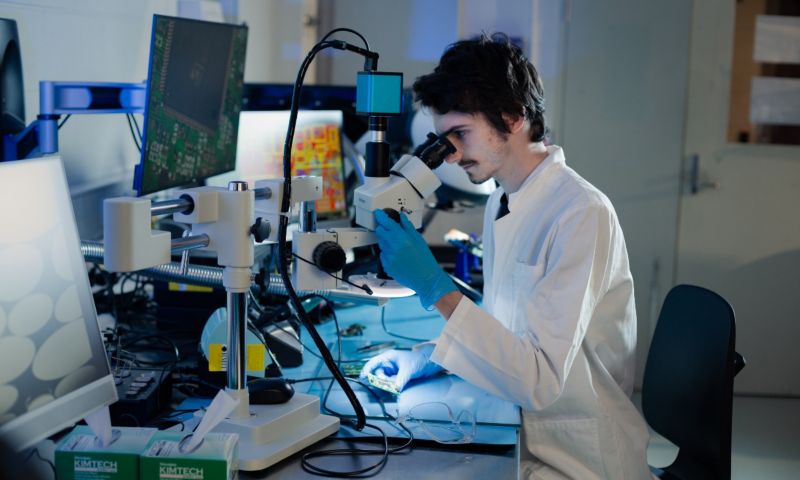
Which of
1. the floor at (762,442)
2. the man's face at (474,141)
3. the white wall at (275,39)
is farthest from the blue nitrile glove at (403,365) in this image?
the white wall at (275,39)

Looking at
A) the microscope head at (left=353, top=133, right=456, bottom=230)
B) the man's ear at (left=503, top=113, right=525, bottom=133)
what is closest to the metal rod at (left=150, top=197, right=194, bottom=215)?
the microscope head at (left=353, top=133, right=456, bottom=230)

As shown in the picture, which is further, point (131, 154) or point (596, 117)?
point (596, 117)

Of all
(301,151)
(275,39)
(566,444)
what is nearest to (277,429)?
(566,444)

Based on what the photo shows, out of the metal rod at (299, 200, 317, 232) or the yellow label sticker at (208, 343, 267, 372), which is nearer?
the metal rod at (299, 200, 317, 232)

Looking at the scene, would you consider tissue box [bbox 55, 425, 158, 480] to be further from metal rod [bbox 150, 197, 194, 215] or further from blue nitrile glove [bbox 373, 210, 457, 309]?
blue nitrile glove [bbox 373, 210, 457, 309]

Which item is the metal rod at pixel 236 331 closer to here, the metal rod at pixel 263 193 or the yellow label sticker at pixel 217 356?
the metal rod at pixel 263 193

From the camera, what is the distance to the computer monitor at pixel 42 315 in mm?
934

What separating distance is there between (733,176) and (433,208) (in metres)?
1.74

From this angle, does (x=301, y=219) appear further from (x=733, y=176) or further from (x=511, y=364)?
(x=733, y=176)

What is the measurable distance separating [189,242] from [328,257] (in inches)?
8.3

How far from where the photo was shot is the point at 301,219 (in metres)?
1.31

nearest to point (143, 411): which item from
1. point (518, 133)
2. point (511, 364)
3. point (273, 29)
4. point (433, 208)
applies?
point (511, 364)

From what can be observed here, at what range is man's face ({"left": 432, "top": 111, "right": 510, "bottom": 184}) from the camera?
62.1 inches

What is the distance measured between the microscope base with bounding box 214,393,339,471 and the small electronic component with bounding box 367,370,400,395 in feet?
0.72
